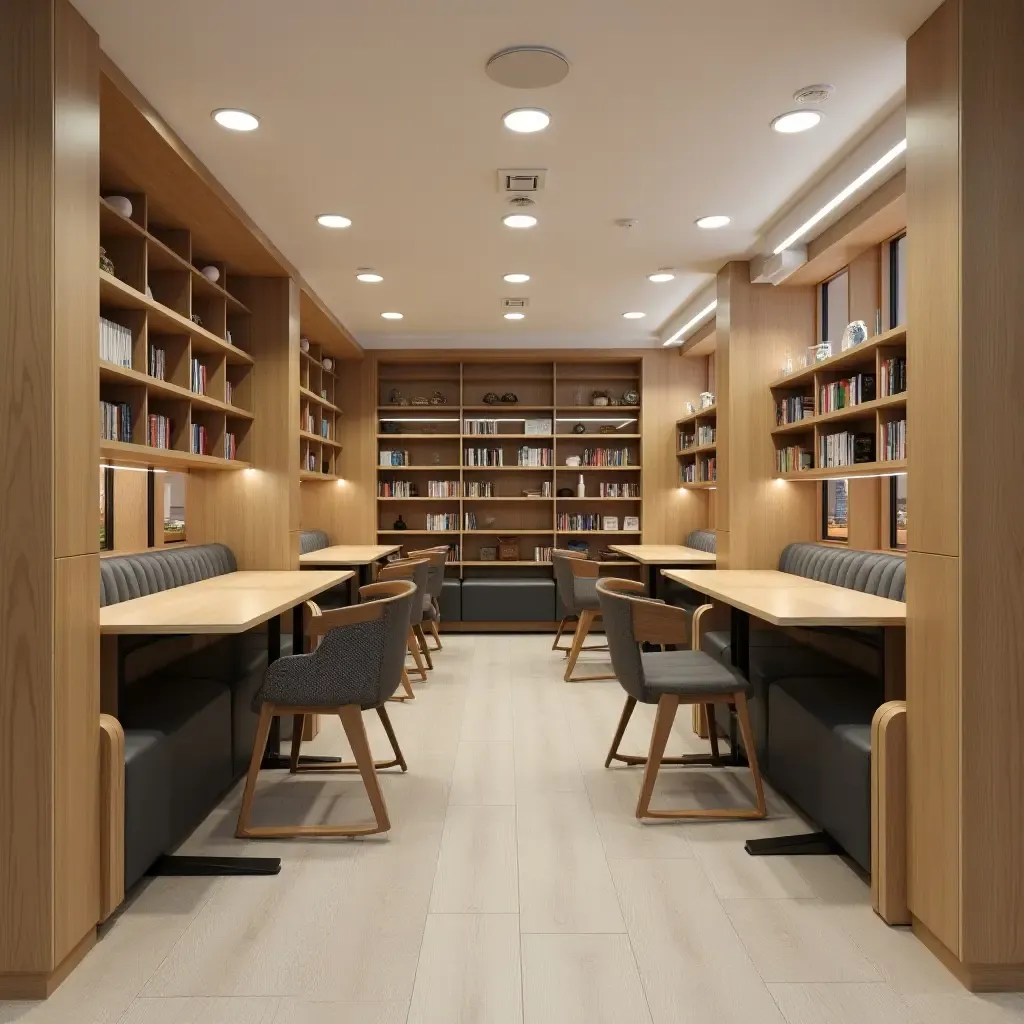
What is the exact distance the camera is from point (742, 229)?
5.08 m

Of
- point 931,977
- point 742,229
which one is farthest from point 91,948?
point 742,229

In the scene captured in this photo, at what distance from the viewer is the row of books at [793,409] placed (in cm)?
533

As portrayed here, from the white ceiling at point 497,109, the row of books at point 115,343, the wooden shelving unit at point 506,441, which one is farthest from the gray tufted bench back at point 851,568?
the wooden shelving unit at point 506,441

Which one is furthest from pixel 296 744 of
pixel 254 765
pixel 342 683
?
pixel 342 683

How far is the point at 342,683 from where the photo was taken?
10.2 feet

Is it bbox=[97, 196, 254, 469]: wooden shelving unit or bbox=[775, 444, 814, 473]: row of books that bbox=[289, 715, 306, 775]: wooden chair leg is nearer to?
bbox=[97, 196, 254, 469]: wooden shelving unit

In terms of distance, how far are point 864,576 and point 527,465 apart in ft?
16.2

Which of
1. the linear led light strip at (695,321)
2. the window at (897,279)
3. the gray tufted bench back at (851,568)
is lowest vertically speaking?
the gray tufted bench back at (851,568)

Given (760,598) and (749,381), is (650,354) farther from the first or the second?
(760,598)

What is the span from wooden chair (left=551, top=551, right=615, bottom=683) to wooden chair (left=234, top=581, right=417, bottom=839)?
3.06 meters

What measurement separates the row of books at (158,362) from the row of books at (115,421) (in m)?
0.29

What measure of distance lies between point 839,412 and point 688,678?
2.06 m
